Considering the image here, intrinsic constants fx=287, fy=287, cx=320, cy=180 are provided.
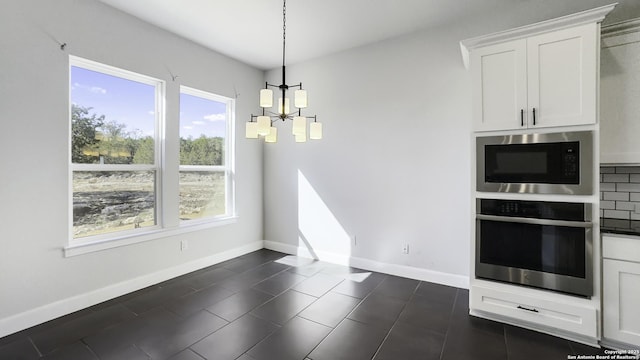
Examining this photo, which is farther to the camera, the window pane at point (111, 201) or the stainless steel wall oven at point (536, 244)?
the window pane at point (111, 201)

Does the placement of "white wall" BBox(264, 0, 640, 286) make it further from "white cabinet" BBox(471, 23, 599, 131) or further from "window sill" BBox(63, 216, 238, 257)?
"window sill" BBox(63, 216, 238, 257)

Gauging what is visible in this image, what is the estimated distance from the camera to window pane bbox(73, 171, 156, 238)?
9.42ft

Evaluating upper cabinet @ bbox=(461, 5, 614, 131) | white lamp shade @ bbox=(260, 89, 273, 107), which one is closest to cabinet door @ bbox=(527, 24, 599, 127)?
upper cabinet @ bbox=(461, 5, 614, 131)

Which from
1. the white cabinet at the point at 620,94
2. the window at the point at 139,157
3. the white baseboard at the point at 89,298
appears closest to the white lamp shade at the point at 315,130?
the window at the point at 139,157

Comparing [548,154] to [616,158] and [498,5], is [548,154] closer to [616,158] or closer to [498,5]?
[616,158]

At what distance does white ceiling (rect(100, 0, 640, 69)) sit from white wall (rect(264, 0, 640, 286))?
0.04 metres

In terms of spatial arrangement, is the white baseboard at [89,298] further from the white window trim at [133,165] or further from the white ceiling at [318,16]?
the white ceiling at [318,16]

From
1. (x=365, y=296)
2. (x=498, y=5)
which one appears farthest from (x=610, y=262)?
(x=498, y=5)

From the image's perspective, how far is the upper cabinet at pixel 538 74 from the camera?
214 centimetres

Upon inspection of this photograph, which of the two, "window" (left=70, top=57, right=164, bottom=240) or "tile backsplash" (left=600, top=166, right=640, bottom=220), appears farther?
"window" (left=70, top=57, right=164, bottom=240)

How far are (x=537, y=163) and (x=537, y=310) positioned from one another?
3.86 feet

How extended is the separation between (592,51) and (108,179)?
176 inches

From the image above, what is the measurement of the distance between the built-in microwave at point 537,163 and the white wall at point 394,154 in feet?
2.12

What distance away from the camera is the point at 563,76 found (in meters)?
2.22
